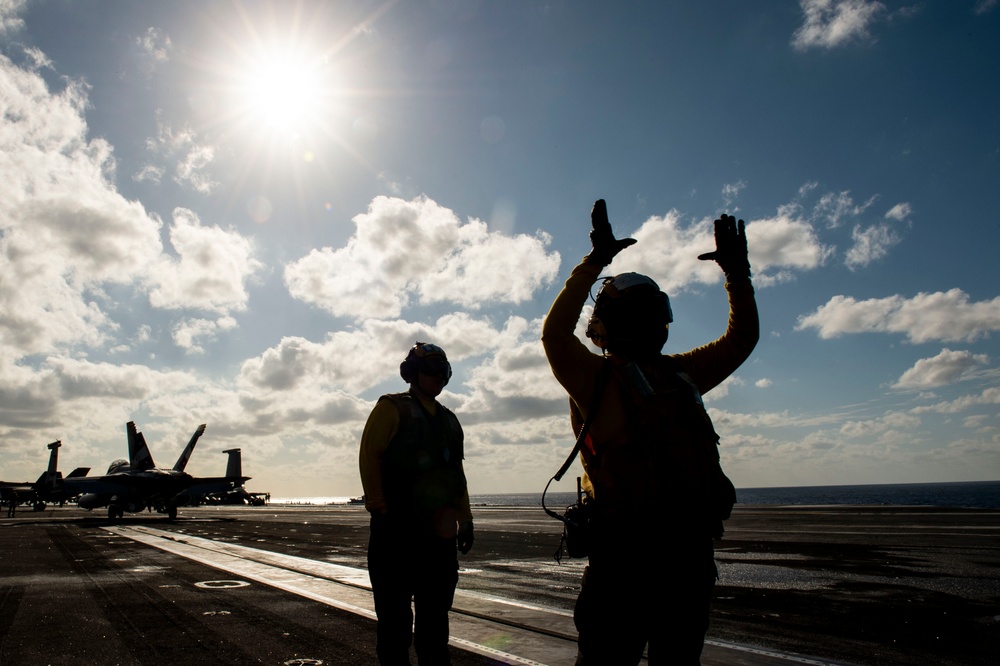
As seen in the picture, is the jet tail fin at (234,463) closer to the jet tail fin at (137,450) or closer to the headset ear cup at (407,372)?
the jet tail fin at (137,450)

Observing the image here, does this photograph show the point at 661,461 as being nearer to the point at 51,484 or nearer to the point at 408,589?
the point at 408,589

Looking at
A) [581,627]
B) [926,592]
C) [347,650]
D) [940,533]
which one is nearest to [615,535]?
[581,627]

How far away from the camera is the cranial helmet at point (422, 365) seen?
4.16 m

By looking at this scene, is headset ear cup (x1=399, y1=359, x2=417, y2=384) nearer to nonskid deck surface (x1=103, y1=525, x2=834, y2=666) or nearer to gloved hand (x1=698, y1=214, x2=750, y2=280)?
gloved hand (x1=698, y1=214, x2=750, y2=280)

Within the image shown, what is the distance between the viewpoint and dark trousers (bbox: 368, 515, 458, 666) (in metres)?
3.56

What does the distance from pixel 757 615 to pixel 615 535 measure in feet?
18.8

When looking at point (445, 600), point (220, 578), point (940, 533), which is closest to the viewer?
point (445, 600)

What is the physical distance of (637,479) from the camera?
222 centimetres

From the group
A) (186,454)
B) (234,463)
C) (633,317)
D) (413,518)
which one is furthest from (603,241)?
(234,463)

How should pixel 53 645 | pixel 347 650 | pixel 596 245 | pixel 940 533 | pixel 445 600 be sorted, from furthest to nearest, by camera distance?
pixel 940 533
pixel 53 645
pixel 347 650
pixel 445 600
pixel 596 245

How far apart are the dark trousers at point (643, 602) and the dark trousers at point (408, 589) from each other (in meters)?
1.58

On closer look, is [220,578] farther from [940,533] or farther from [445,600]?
[940,533]

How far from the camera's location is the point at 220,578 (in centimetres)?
952

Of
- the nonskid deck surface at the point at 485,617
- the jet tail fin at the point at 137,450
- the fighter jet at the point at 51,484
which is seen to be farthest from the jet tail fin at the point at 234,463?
the nonskid deck surface at the point at 485,617
